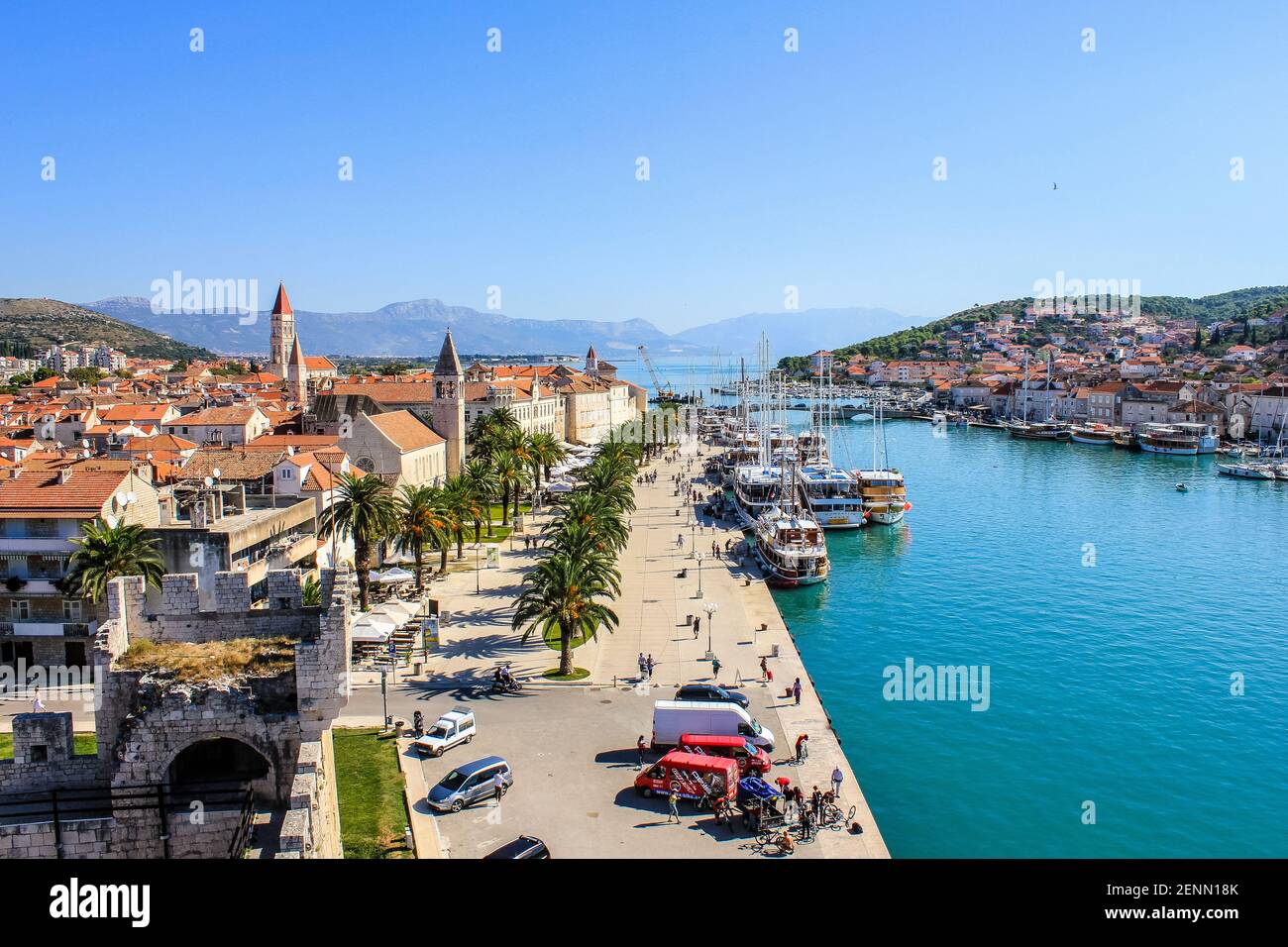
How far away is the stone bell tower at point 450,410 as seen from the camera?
77.7 m

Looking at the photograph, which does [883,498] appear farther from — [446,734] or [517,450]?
[446,734]

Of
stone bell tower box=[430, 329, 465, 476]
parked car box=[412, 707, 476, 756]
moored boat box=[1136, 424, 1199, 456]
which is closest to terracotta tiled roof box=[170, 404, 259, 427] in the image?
stone bell tower box=[430, 329, 465, 476]

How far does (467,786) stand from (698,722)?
744cm

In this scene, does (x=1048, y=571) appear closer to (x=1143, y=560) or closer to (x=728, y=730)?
(x=1143, y=560)

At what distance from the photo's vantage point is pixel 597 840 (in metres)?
22.1

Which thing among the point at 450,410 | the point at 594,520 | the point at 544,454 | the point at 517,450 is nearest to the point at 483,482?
the point at 517,450

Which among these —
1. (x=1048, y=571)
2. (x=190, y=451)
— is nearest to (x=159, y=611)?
(x=190, y=451)

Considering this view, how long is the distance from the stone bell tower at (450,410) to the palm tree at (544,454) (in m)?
6.24

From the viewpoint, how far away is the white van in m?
27.7

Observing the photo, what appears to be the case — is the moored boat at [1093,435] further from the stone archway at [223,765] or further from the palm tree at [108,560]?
the stone archway at [223,765]

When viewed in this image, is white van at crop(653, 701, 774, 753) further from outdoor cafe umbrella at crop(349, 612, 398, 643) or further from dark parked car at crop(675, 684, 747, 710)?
outdoor cafe umbrella at crop(349, 612, 398, 643)

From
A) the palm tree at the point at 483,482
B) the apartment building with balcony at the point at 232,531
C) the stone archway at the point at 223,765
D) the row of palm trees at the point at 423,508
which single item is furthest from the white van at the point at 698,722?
the palm tree at the point at 483,482
